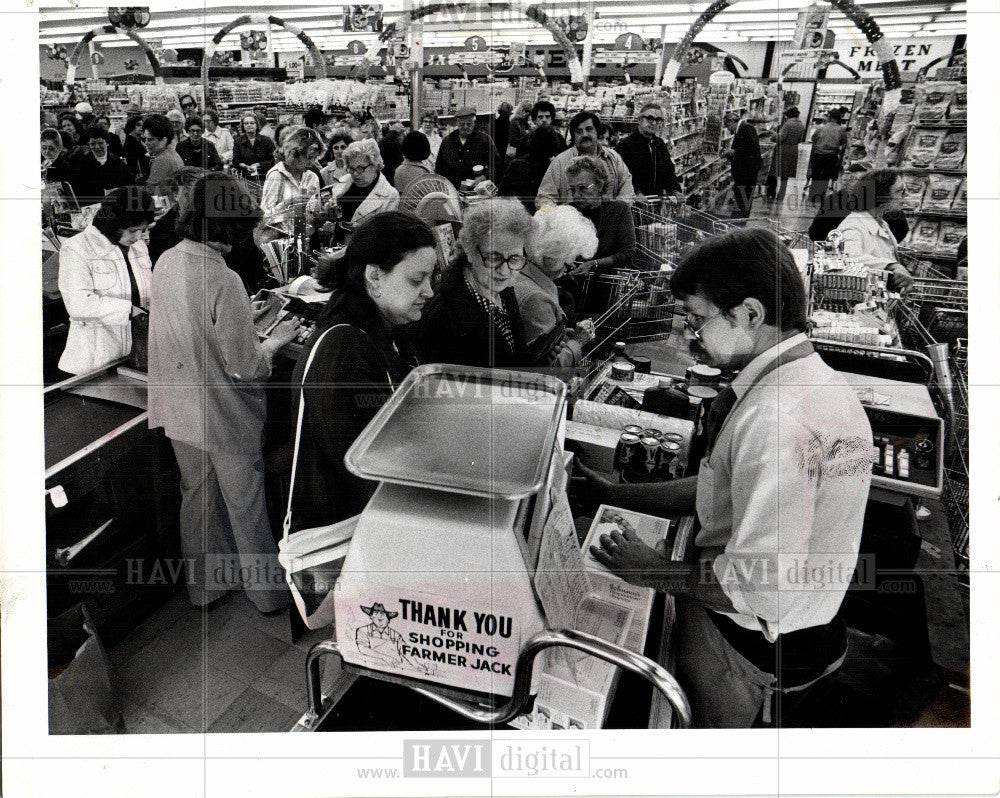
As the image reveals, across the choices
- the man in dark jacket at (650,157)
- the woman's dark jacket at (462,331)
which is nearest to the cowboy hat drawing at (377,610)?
the woman's dark jacket at (462,331)

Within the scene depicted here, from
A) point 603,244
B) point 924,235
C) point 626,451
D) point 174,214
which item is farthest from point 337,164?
point 924,235

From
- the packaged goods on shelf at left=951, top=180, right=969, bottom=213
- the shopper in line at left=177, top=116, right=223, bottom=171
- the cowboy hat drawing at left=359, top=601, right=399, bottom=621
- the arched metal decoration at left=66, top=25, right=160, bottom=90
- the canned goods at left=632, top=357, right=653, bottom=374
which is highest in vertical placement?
the arched metal decoration at left=66, top=25, right=160, bottom=90

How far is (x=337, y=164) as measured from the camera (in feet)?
6.17

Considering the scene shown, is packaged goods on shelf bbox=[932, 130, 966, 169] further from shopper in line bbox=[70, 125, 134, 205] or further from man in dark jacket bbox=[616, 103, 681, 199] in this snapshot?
shopper in line bbox=[70, 125, 134, 205]

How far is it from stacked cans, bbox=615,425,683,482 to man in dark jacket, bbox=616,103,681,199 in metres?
0.87

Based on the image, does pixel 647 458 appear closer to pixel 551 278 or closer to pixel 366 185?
pixel 551 278

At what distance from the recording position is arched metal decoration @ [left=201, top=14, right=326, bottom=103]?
1.63m

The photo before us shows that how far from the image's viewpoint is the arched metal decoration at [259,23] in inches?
64.3

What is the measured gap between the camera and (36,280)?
1600 millimetres

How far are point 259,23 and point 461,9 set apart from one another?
21.1 inches

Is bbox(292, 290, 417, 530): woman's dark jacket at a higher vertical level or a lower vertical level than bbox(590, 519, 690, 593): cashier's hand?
higher

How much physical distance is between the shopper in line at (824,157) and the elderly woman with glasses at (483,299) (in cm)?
101

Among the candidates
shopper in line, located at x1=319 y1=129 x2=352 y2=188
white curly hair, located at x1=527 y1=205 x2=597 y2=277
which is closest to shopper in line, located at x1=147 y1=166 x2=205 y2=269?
shopper in line, located at x1=319 y1=129 x2=352 y2=188

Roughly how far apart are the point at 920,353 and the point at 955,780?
1.17m
